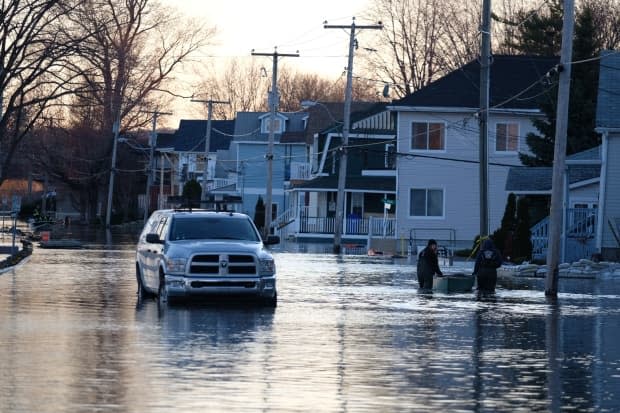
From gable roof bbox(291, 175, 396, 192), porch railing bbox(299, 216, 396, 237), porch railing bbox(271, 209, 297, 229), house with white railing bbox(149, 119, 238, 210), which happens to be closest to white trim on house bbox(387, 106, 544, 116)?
porch railing bbox(299, 216, 396, 237)

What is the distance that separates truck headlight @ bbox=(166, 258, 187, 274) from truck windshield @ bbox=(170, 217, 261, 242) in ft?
3.59

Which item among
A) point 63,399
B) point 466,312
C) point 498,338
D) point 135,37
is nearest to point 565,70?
point 466,312

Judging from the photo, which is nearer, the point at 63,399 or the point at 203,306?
the point at 63,399

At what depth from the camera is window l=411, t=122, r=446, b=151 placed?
67375 mm

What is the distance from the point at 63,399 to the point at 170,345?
5.38 metres

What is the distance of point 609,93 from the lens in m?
48.7

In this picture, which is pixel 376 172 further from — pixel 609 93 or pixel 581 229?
pixel 609 93

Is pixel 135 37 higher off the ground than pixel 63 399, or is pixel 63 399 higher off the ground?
pixel 135 37

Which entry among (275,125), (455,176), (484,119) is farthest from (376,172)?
(484,119)

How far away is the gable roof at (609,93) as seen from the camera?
153 ft

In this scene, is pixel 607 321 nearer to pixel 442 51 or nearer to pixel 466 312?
pixel 466 312

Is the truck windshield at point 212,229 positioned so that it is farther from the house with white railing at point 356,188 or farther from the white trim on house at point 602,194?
the house with white railing at point 356,188

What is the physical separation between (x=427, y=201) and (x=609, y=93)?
803 inches

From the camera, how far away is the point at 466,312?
26359 mm
